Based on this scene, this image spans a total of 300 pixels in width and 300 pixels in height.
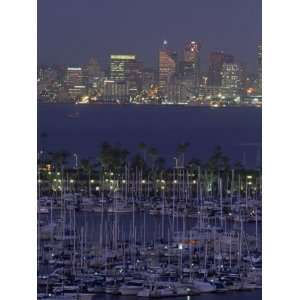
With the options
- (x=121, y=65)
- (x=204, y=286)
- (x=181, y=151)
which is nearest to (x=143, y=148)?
(x=181, y=151)

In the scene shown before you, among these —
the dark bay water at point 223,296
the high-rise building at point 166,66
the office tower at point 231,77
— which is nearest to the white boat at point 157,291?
the dark bay water at point 223,296

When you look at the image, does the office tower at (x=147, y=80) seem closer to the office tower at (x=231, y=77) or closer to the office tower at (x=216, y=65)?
the office tower at (x=216, y=65)

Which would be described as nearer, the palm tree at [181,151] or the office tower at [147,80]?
the palm tree at [181,151]

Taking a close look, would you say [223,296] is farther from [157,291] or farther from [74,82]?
[74,82]

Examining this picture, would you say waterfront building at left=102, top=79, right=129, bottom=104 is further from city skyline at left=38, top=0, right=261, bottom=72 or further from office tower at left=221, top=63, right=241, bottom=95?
office tower at left=221, top=63, right=241, bottom=95

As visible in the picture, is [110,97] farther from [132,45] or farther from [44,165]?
[44,165]

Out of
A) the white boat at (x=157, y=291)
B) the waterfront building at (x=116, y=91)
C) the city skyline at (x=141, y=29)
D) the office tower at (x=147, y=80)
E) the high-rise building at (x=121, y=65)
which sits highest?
the city skyline at (x=141, y=29)
